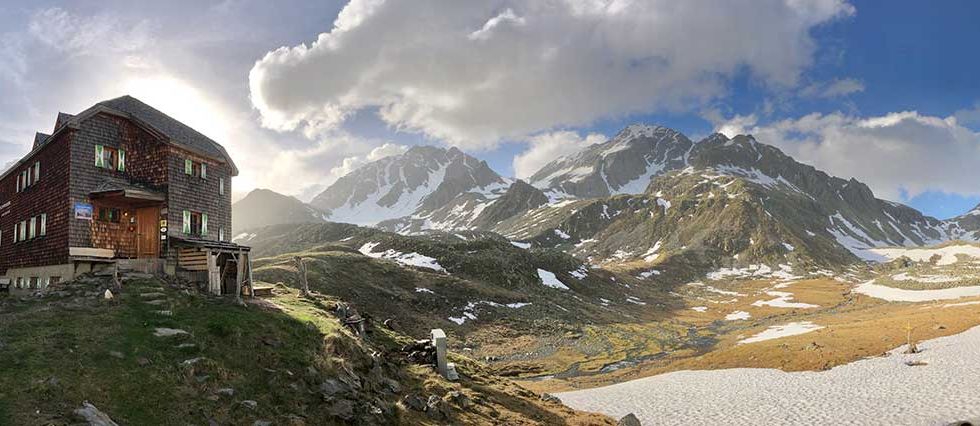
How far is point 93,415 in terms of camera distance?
14.8m

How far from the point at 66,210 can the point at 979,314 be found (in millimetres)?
91174

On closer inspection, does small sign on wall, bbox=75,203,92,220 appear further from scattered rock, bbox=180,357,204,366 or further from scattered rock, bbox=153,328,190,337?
scattered rock, bbox=180,357,204,366

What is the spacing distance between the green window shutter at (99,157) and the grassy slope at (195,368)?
10.5 metres

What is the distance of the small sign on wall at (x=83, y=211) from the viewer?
3281 cm

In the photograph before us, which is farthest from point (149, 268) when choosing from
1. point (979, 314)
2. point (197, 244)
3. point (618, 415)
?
point (979, 314)

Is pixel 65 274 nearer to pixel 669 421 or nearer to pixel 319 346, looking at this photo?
pixel 319 346

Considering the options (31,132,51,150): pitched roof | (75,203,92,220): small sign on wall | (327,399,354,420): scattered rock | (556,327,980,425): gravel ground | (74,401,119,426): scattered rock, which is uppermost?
(31,132,51,150): pitched roof

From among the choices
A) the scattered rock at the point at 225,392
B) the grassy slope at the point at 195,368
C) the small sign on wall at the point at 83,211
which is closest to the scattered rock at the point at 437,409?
the grassy slope at the point at 195,368

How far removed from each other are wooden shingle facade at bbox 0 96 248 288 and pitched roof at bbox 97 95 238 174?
0.11 metres

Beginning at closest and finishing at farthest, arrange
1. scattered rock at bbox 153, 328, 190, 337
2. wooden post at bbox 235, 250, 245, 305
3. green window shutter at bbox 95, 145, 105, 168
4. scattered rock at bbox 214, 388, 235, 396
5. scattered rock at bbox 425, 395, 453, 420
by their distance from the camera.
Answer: scattered rock at bbox 214, 388, 235, 396
scattered rock at bbox 153, 328, 190, 337
scattered rock at bbox 425, 395, 453, 420
wooden post at bbox 235, 250, 245, 305
green window shutter at bbox 95, 145, 105, 168

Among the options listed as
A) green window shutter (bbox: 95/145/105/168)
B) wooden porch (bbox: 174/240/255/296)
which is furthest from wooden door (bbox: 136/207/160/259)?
green window shutter (bbox: 95/145/105/168)

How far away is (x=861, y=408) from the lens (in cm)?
3047

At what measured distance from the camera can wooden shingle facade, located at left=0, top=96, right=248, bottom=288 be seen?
33.0m

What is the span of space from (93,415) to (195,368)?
458 cm
